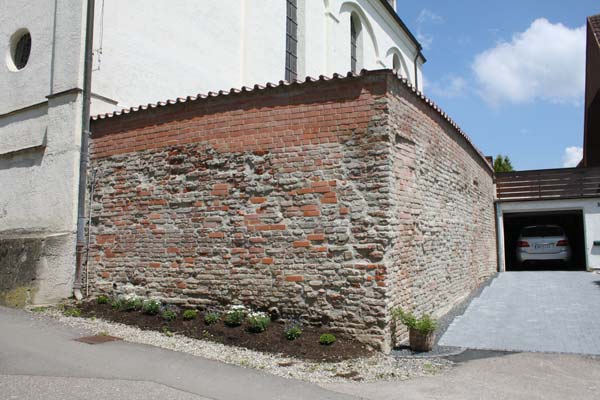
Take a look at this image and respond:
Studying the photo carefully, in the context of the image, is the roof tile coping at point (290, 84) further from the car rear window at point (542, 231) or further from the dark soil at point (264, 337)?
the car rear window at point (542, 231)

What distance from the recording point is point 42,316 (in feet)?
26.5

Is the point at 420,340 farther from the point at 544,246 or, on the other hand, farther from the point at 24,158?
the point at 544,246

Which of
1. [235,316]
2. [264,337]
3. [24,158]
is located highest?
[24,158]

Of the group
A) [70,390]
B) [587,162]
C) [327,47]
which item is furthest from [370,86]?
[587,162]

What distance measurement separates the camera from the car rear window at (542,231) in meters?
15.5

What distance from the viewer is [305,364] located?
19.5 feet

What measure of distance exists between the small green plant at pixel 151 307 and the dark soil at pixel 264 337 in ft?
0.25

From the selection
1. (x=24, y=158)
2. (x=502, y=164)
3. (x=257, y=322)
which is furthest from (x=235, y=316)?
(x=502, y=164)

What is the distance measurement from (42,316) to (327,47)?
13.0 m

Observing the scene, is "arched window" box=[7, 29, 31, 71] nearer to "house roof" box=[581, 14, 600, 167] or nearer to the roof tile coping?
the roof tile coping

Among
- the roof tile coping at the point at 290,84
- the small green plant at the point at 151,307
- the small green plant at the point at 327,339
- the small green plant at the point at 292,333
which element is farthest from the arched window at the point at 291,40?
the small green plant at the point at 327,339

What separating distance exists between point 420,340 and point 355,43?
15.9 metres

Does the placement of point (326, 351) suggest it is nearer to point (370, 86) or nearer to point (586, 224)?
point (370, 86)

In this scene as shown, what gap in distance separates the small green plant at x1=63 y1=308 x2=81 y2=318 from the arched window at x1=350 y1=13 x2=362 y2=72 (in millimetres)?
14414
